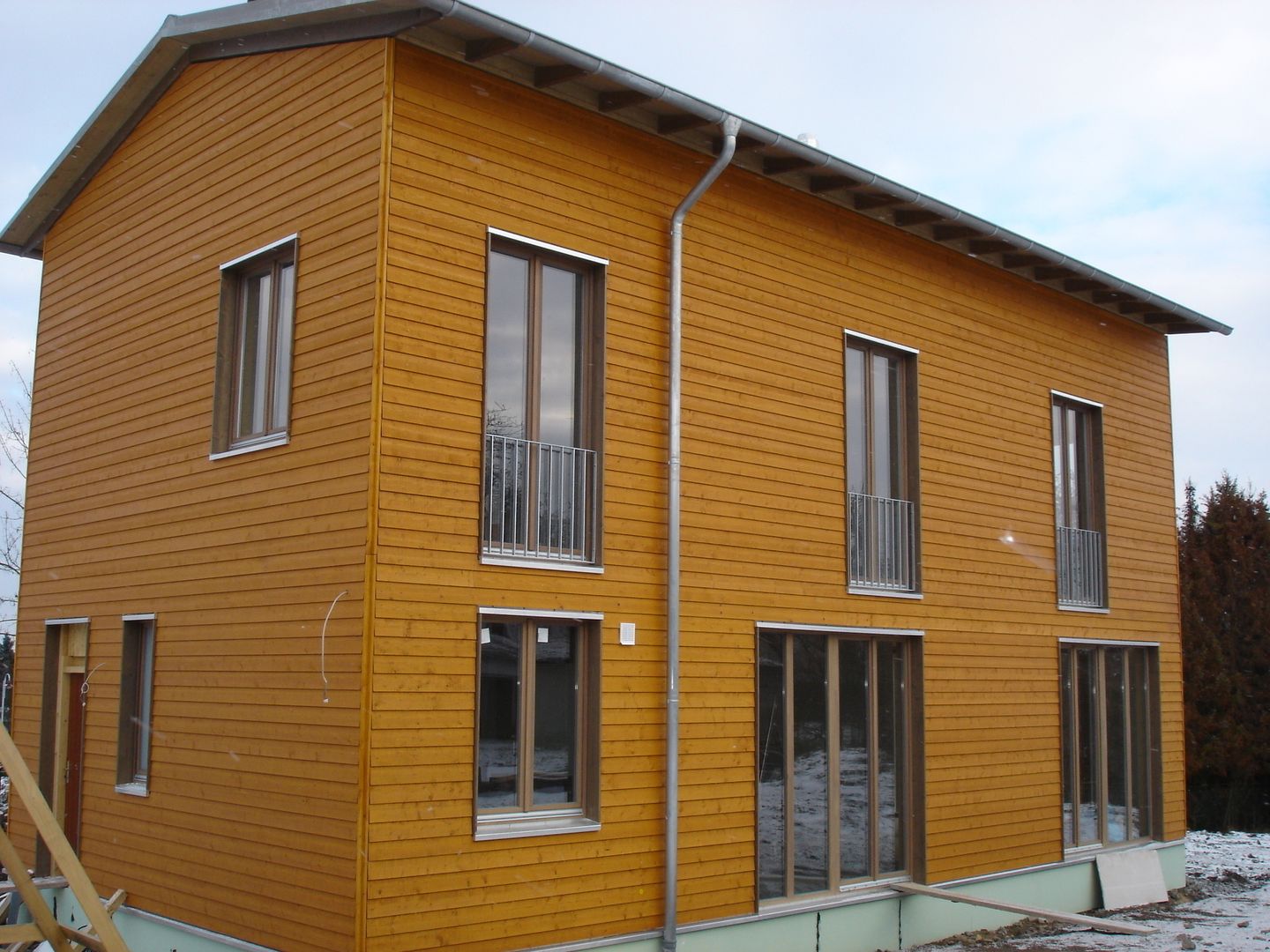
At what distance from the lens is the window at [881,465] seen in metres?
11.9

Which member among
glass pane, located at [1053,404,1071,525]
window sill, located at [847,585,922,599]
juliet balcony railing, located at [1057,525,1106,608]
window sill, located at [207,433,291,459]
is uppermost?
glass pane, located at [1053,404,1071,525]

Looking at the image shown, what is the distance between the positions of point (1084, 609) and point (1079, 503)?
4.11 feet

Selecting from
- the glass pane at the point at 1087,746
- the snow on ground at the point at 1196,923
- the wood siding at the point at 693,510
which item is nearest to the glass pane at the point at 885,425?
the wood siding at the point at 693,510

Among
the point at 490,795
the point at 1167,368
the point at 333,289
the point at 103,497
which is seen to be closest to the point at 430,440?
the point at 333,289

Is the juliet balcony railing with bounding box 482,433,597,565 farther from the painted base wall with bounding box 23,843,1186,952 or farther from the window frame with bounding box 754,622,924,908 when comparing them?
the painted base wall with bounding box 23,843,1186,952

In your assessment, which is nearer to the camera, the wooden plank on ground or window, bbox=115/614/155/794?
window, bbox=115/614/155/794

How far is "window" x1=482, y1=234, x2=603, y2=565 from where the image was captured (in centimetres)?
911

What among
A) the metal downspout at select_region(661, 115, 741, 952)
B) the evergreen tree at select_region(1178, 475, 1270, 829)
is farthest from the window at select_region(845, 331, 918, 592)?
the evergreen tree at select_region(1178, 475, 1270, 829)

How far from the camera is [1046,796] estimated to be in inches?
531

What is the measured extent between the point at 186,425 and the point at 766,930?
5.99 m

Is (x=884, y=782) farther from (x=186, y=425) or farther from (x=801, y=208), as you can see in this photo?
(x=186, y=425)

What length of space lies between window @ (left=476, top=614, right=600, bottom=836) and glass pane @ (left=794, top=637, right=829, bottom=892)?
242 centimetres

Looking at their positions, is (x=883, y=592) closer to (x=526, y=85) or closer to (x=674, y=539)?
(x=674, y=539)

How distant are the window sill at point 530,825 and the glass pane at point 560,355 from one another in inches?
104
